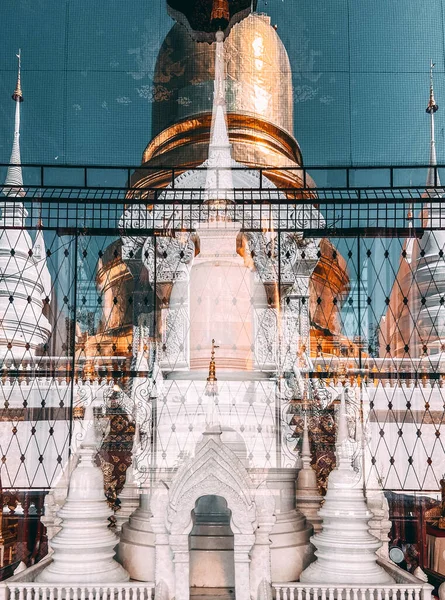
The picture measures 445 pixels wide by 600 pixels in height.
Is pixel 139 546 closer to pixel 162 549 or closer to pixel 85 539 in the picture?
pixel 85 539

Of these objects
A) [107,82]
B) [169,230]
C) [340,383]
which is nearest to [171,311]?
[169,230]

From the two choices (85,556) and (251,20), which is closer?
(85,556)

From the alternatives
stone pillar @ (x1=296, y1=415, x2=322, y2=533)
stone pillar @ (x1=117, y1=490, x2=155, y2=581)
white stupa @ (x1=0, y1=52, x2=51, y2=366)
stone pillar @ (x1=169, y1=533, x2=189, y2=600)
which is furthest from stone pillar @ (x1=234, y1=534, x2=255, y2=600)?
white stupa @ (x1=0, y1=52, x2=51, y2=366)

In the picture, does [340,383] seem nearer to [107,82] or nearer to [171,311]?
[171,311]

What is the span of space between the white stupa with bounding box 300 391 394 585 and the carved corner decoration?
4942 millimetres

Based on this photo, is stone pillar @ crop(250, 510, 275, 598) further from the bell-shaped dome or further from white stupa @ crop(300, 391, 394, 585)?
the bell-shaped dome

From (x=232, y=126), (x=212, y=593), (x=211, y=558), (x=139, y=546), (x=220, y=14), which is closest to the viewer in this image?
(x=212, y=593)

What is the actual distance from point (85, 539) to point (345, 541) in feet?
5.71

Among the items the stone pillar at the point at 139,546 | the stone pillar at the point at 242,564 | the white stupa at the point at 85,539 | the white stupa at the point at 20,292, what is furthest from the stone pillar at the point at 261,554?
the white stupa at the point at 20,292

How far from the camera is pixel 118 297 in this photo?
303 inches

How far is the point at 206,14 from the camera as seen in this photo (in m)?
7.43

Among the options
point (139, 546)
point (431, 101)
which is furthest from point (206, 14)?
point (139, 546)

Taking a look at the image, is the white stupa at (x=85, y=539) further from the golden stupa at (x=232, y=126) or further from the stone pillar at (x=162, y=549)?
the golden stupa at (x=232, y=126)

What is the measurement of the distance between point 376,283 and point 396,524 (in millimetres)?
2253
